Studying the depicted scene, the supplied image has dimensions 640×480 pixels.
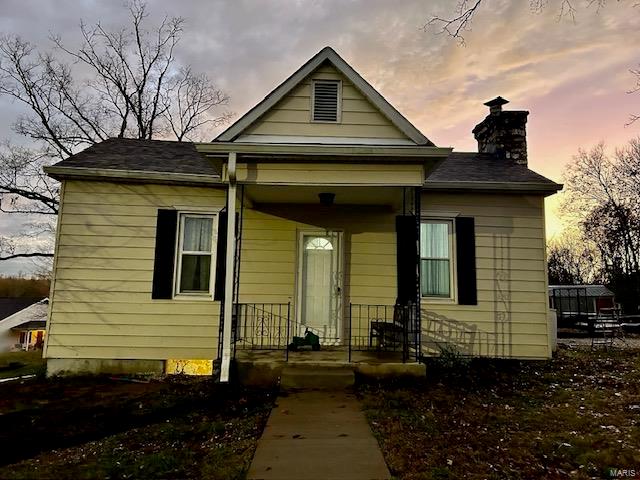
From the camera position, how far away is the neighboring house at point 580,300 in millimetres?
17750

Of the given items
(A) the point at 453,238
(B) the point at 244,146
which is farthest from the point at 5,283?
(A) the point at 453,238

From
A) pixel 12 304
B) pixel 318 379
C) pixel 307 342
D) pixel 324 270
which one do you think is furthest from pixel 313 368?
pixel 12 304

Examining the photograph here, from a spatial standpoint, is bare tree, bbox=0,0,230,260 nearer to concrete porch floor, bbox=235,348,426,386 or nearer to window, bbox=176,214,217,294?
window, bbox=176,214,217,294

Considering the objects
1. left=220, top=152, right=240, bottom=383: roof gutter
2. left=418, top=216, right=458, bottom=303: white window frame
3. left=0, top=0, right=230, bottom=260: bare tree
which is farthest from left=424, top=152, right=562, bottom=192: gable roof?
left=0, top=0, right=230, bottom=260: bare tree

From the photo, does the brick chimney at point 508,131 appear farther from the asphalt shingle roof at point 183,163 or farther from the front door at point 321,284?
the front door at point 321,284

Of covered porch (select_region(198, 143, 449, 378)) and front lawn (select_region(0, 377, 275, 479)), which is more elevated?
covered porch (select_region(198, 143, 449, 378))

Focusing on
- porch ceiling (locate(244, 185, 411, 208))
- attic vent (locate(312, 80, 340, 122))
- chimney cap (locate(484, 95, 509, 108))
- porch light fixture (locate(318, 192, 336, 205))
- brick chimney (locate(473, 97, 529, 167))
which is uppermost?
chimney cap (locate(484, 95, 509, 108))

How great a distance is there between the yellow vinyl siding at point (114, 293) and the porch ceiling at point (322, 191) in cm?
212

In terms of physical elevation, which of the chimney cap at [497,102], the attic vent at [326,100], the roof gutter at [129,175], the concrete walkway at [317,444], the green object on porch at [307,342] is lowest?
the concrete walkway at [317,444]

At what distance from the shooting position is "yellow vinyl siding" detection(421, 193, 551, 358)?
25.0 feet

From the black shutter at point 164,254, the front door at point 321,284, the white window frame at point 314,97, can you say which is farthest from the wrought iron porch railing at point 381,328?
the black shutter at point 164,254

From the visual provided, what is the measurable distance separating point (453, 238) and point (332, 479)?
569 centimetres

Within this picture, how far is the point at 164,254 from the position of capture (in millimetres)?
7328

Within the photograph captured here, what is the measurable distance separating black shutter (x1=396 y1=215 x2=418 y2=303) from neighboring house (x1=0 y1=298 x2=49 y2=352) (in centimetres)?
965
